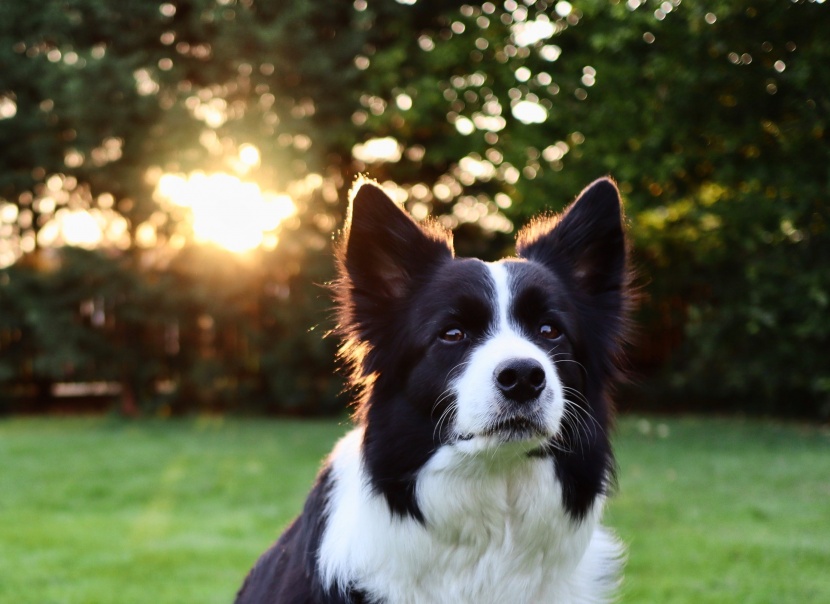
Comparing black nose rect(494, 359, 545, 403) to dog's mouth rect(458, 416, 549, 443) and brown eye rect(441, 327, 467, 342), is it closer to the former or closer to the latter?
dog's mouth rect(458, 416, 549, 443)

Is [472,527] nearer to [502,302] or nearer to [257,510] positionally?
[502,302]

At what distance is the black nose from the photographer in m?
2.95

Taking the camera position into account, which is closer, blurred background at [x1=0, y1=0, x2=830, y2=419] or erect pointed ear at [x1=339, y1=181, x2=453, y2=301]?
erect pointed ear at [x1=339, y1=181, x2=453, y2=301]

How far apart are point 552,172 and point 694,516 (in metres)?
6.85

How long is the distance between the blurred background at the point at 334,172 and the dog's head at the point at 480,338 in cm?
854

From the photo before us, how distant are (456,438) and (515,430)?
224mm

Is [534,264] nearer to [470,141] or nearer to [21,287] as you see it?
[470,141]

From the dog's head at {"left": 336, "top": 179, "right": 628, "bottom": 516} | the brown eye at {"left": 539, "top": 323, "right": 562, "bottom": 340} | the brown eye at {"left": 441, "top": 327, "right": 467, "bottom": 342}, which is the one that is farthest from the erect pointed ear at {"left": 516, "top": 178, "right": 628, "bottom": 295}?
the brown eye at {"left": 441, "top": 327, "right": 467, "bottom": 342}

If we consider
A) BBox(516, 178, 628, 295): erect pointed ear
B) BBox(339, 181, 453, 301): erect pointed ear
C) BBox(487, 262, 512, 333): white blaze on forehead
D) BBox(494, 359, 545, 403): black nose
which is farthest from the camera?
BBox(516, 178, 628, 295): erect pointed ear

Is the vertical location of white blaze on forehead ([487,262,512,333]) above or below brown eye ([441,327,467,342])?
above

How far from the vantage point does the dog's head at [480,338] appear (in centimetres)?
304

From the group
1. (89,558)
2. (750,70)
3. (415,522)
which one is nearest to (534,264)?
(415,522)

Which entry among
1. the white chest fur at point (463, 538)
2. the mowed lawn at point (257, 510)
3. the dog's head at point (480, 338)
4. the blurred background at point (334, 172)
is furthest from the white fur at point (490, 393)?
the blurred background at point (334, 172)

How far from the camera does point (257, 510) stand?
Answer: 8.09 meters
